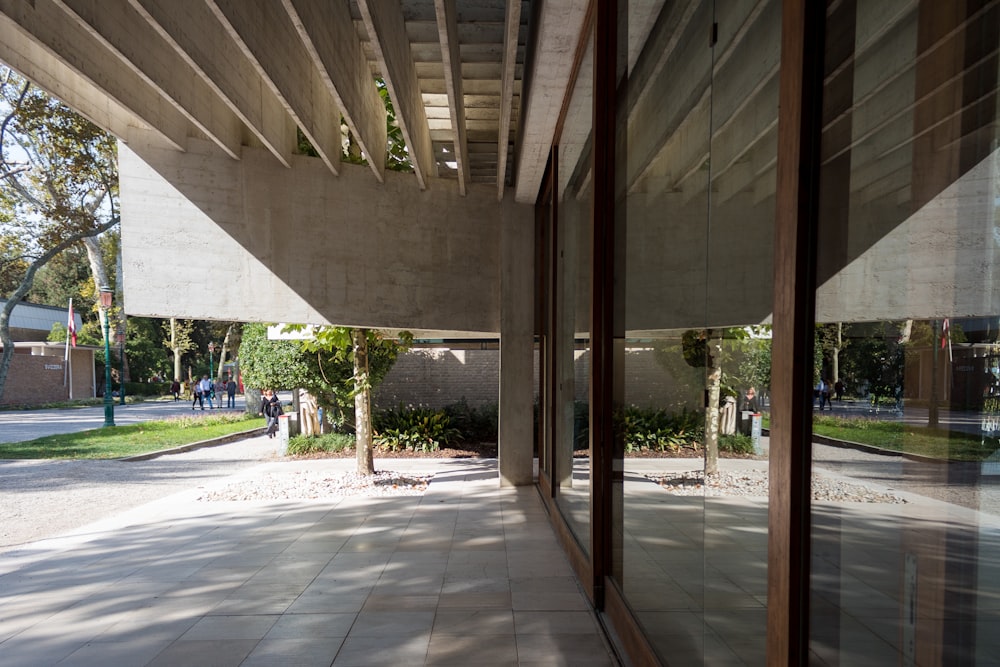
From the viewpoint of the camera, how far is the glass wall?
1.84m

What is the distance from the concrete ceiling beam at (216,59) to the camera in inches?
171

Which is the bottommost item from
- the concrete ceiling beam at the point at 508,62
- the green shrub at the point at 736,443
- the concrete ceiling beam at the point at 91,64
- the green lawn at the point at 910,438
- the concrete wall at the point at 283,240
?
the green shrub at the point at 736,443

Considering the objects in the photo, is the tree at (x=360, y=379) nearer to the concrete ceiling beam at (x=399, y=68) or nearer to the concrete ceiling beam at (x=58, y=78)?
the concrete ceiling beam at (x=399, y=68)

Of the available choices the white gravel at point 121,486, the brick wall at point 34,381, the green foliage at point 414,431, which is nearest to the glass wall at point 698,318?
the white gravel at point 121,486

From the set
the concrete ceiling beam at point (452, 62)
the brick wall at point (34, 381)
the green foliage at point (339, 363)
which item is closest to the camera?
the concrete ceiling beam at point (452, 62)

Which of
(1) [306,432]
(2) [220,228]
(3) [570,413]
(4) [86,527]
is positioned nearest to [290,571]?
(3) [570,413]

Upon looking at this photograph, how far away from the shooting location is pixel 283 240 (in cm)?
797

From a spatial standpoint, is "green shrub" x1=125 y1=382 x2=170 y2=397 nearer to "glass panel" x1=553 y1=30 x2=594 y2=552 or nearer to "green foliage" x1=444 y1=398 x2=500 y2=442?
"green foliage" x1=444 y1=398 x2=500 y2=442

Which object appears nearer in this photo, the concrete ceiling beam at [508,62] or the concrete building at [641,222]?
the concrete building at [641,222]

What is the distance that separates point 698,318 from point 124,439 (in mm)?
19053

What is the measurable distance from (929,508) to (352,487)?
901cm

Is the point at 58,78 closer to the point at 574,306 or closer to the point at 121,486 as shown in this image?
the point at 574,306

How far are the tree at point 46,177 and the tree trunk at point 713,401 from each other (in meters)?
18.7

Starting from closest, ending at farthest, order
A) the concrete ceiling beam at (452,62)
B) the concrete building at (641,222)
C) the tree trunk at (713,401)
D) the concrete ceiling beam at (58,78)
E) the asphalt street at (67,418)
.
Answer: the concrete building at (641,222), the tree trunk at (713,401), the concrete ceiling beam at (452,62), the concrete ceiling beam at (58,78), the asphalt street at (67,418)
